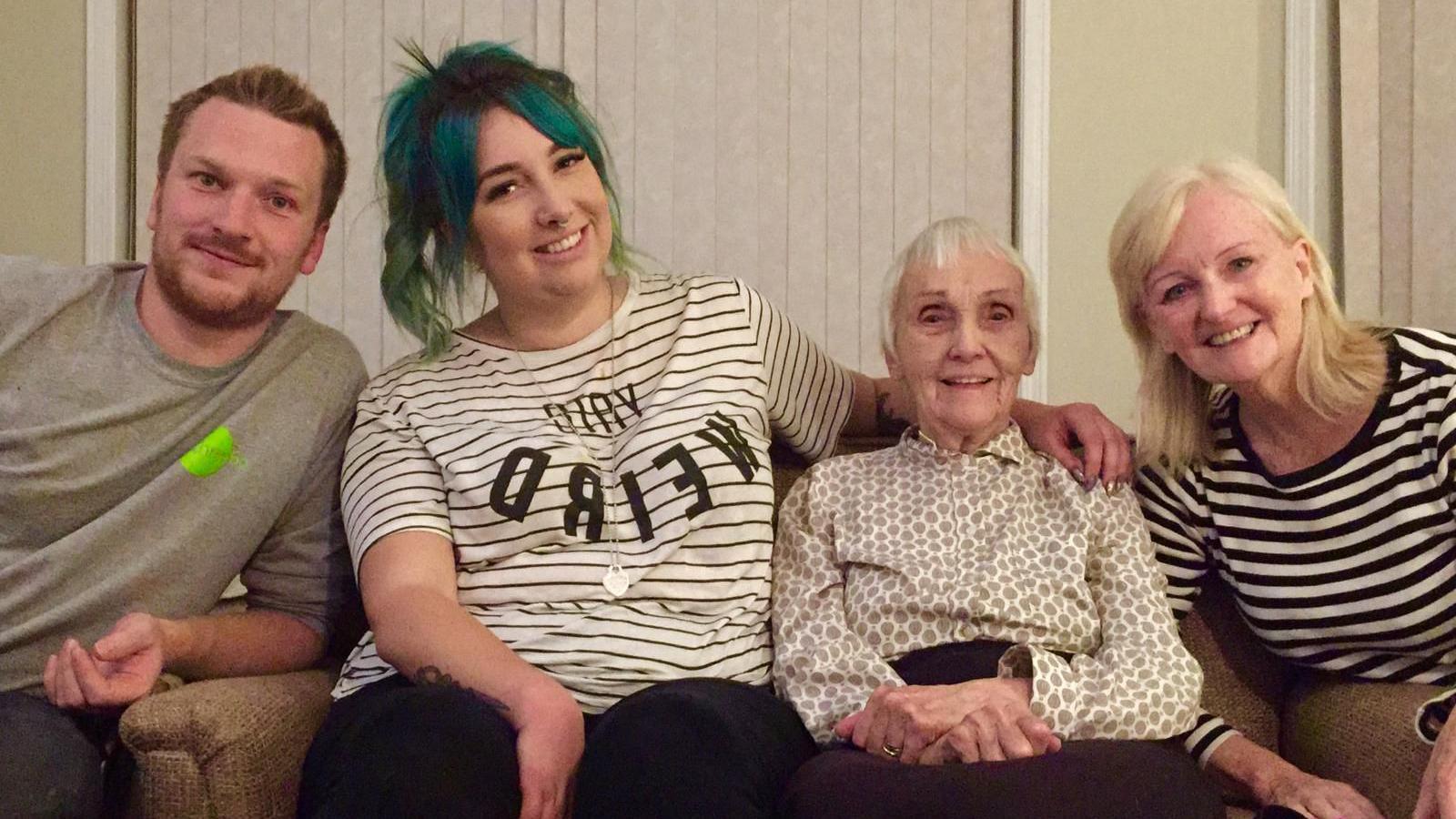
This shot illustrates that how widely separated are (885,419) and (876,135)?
1.29m

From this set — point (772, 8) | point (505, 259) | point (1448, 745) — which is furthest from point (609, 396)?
point (772, 8)

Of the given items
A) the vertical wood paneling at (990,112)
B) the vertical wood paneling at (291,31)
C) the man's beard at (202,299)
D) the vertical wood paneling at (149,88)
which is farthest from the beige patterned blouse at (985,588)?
the vertical wood paneling at (149,88)

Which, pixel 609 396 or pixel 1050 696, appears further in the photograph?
pixel 609 396

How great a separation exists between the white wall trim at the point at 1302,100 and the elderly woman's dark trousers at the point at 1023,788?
1.93 metres

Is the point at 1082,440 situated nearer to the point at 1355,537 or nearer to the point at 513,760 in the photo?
the point at 1355,537

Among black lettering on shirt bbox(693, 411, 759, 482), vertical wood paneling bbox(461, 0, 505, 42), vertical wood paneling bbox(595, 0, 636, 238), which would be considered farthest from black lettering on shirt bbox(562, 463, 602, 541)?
vertical wood paneling bbox(461, 0, 505, 42)

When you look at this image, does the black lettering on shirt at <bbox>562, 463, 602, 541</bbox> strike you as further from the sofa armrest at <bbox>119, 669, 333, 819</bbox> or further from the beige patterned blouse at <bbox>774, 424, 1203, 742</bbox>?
the sofa armrest at <bbox>119, 669, 333, 819</bbox>

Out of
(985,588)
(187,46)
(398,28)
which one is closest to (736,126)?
(398,28)

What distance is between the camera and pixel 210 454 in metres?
1.50

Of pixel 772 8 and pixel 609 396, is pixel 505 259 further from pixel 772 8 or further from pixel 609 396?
pixel 772 8

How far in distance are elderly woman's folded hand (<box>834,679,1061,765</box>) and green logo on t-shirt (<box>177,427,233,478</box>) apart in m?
0.83

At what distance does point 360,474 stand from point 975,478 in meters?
0.75

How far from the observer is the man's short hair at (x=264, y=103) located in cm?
161

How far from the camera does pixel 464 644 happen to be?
50.5 inches
